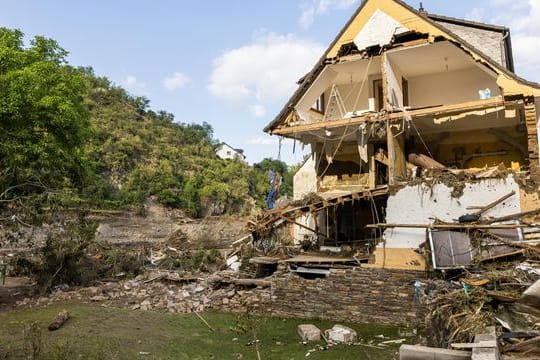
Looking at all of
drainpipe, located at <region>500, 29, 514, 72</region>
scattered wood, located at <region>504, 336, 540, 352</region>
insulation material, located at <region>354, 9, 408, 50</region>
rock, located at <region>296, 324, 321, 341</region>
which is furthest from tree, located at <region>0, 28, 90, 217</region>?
drainpipe, located at <region>500, 29, 514, 72</region>

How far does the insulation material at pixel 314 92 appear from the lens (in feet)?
52.2

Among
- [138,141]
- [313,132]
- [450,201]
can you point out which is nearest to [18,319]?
[313,132]

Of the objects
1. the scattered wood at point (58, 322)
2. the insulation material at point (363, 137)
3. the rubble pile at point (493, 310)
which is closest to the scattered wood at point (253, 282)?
the scattered wood at point (58, 322)

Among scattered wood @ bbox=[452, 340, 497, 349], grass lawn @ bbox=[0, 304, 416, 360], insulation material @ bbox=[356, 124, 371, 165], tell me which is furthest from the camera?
insulation material @ bbox=[356, 124, 371, 165]

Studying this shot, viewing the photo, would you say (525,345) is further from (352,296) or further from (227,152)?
(227,152)

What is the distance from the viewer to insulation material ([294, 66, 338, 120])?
15896 millimetres

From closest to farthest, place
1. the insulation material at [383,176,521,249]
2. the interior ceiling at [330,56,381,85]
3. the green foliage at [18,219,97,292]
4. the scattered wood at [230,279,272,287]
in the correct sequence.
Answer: the insulation material at [383,176,521,249] < the scattered wood at [230,279,272,287] < the interior ceiling at [330,56,381,85] < the green foliage at [18,219,97,292]

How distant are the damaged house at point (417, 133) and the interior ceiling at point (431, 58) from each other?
0.05 meters

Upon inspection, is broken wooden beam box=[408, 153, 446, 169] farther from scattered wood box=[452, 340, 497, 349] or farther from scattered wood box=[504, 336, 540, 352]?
scattered wood box=[452, 340, 497, 349]

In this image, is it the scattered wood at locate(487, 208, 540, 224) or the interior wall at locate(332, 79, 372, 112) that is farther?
the interior wall at locate(332, 79, 372, 112)

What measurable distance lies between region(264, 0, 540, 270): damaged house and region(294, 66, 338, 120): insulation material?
2.1 inches

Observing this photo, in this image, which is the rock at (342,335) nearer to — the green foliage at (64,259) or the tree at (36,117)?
the tree at (36,117)

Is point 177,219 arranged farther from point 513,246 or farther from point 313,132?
point 513,246

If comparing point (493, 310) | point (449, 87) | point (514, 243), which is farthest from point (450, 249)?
point (449, 87)
